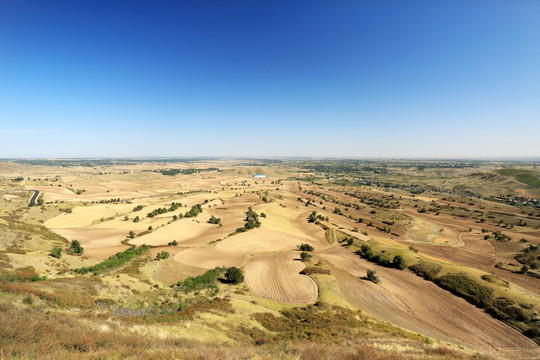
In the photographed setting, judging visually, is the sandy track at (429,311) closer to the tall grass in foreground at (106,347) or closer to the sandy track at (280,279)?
the sandy track at (280,279)

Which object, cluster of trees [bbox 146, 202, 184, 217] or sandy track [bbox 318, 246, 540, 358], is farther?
cluster of trees [bbox 146, 202, 184, 217]

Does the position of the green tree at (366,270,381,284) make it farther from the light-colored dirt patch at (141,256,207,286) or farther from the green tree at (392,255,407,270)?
the light-colored dirt patch at (141,256,207,286)

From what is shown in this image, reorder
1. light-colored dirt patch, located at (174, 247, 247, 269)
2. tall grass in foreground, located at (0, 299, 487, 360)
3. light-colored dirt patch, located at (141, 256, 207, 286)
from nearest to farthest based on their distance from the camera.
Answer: tall grass in foreground, located at (0, 299, 487, 360)
light-colored dirt patch, located at (141, 256, 207, 286)
light-colored dirt patch, located at (174, 247, 247, 269)

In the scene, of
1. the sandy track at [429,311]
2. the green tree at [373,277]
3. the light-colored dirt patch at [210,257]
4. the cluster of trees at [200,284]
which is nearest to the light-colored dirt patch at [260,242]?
the light-colored dirt patch at [210,257]

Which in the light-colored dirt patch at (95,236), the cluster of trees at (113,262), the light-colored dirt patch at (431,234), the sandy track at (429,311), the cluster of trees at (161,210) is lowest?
the light-colored dirt patch at (431,234)

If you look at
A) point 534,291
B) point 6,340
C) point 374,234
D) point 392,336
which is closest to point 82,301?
point 6,340

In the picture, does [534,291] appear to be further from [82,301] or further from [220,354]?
[82,301]

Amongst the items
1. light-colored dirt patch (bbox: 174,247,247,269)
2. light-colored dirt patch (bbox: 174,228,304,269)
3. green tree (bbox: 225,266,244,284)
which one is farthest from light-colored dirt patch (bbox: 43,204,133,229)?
green tree (bbox: 225,266,244,284)
